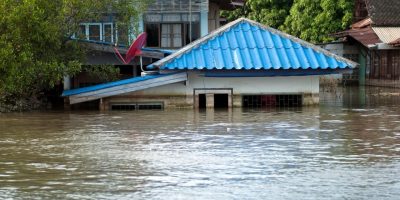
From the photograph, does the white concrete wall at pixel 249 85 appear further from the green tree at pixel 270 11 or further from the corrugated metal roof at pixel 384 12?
the green tree at pixel 270 11

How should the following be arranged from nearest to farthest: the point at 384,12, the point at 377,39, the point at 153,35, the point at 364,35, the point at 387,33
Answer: the point at 153,35
the point at 377,39
the point at 387,33
the point at 364,35
the point at 384,12

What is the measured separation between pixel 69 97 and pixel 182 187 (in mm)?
13256

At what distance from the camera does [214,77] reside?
22.0m

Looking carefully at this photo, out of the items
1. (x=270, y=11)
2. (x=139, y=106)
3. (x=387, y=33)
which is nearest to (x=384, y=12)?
(x=387, y=33)

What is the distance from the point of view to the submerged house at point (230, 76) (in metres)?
21.4

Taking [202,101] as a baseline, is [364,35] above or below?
above

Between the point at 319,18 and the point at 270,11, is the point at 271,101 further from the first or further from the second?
the point at 270,11

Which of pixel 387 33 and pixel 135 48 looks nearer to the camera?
pixel 135 48

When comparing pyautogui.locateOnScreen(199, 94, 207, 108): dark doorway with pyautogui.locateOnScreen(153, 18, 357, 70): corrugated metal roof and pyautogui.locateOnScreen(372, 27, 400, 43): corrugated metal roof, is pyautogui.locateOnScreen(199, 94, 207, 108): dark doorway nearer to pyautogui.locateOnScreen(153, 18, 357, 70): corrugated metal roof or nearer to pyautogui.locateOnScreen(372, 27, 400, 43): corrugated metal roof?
pyautogui.locateOnScreen(153, 18, 357, 70): corrugated metal roof

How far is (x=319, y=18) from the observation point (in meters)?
45.0

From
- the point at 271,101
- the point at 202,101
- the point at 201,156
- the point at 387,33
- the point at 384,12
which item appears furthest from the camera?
the point at 384,12

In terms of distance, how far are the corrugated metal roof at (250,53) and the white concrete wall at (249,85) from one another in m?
0.70

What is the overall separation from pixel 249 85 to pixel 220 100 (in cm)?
126

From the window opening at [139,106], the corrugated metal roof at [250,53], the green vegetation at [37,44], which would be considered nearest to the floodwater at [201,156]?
the green vegetation at [37,44]
